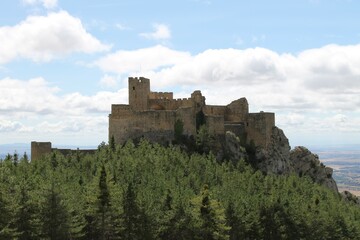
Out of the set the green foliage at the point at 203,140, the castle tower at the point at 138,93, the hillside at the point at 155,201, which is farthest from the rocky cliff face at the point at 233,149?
the castle tower at the point at 138,93

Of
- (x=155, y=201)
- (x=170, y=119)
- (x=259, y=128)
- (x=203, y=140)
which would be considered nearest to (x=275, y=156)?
(x=259, y=128)

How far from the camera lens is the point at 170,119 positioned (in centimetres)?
9356

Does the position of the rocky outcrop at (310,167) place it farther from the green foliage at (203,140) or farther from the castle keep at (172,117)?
the green foliage at (203,140)

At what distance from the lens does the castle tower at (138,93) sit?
95.3 meters

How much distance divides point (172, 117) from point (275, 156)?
2207cm

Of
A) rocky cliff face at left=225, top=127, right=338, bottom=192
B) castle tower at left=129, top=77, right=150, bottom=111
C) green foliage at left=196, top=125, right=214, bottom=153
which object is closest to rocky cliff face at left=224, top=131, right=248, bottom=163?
rocky cliff face at left=225, top=127, right=338, bottom=192

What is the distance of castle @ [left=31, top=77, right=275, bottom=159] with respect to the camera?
305 ft

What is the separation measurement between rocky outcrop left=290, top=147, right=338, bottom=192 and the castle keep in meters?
16.1

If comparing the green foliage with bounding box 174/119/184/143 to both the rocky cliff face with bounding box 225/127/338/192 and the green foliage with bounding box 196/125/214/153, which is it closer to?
the green foliage with bounding box 196/125/214/153

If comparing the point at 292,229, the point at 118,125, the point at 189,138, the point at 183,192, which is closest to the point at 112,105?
the point at 118,125

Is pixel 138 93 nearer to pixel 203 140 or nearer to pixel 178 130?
pixel 178 130

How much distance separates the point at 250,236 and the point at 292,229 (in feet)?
18.7

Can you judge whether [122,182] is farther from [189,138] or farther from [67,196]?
[189,138]

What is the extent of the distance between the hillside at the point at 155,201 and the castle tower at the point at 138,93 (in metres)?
8.58
